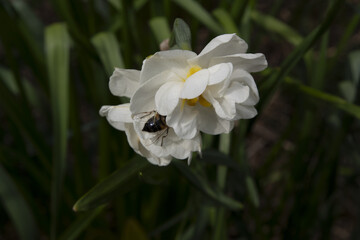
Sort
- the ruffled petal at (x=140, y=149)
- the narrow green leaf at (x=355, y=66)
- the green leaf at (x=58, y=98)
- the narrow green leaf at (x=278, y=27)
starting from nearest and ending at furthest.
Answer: the ruffled petal at (x=140, y=149)
the green leaf at (x=58, y=98)
the narrow green leaf at (x=355, y=66)
the narrow green leaf at (x=278, y=27)

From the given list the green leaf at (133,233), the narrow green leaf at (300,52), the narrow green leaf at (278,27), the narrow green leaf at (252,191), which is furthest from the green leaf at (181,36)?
the narrow green leaf at (278,27)

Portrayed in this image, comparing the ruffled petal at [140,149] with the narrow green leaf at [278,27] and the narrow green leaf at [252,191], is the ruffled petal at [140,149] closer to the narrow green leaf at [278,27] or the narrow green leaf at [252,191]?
the narrow green leaf at [252,191]

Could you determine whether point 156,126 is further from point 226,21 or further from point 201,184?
point 226,21

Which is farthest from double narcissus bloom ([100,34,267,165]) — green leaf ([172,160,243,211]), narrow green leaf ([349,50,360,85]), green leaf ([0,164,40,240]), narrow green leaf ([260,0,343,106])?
narrow green leaf ([349,50,360,85])

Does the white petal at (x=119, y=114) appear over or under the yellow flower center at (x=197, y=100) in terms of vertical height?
under

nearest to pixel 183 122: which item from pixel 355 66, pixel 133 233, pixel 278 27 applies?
pixel 133 233

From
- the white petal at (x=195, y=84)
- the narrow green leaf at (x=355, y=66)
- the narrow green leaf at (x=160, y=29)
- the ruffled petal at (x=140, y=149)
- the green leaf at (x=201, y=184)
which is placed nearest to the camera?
the white petal at (x=195, y=84)

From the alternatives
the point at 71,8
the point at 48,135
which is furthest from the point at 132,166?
the point at 48,135
